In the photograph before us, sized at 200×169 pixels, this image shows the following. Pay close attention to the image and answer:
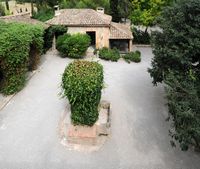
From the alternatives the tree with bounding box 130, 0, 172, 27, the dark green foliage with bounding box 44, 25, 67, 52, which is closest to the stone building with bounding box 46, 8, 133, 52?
the dark green foliage with bounding box 44, 25, 67, 52

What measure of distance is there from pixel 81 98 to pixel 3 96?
8009mm

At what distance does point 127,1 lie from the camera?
42656mm

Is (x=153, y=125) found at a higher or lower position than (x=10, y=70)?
lower

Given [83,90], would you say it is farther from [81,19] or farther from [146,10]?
[146,10]

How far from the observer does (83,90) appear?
16609mm

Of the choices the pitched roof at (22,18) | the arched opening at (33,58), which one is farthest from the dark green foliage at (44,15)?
the arched opening at (33,58)

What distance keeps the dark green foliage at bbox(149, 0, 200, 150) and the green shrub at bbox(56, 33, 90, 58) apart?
12.0 meters

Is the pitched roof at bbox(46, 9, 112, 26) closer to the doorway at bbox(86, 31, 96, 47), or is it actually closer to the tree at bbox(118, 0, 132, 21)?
the doorway at bbox(86, 31, 96, 47)

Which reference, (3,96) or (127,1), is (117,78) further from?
(127,1)

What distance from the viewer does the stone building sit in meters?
33.7

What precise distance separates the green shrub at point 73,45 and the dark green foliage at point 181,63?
39.3 ft

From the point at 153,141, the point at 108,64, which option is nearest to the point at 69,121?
the point at 153,141

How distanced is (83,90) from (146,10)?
26179 mm

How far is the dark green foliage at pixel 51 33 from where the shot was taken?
32.9 meters
